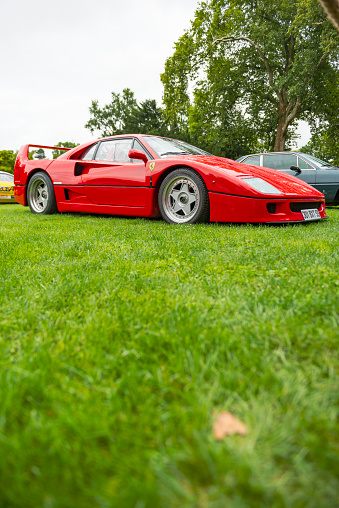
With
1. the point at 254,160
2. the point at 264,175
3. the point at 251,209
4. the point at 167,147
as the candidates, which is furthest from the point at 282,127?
the point at 251,209

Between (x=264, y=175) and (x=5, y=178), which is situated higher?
(x=5, y=178)

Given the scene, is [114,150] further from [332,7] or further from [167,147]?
[332,7]

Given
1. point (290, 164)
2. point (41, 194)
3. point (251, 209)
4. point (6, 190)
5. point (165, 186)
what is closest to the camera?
point (251, 209)

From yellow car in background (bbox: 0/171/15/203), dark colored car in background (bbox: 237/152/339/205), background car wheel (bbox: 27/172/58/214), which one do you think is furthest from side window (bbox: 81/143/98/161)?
yellow car in background (bbox: 0/171/15/203)

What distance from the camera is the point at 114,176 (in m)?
5.37

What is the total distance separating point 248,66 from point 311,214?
58.1ft

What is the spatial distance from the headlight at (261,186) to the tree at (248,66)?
1317cm

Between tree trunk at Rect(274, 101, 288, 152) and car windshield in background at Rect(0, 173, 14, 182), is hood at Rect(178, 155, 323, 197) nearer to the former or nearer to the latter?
car windshield in background at Rect(0, 173, 14, 182)

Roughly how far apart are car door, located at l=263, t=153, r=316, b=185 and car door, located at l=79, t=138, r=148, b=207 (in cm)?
401

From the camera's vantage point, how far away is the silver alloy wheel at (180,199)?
4.63 m

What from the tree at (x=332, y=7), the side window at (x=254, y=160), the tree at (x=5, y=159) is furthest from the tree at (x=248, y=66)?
the tree at (x=5, y=159)

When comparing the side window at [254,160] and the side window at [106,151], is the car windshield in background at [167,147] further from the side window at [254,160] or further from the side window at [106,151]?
the side window at [254,160]

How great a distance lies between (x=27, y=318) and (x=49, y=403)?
0.71 m

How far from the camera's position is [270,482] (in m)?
0.75
